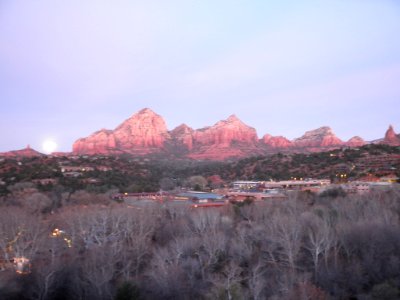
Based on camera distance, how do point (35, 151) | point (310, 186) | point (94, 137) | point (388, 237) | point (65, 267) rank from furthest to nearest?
point (94, 137)
point (35, 151)
point (310, 186)
point (388, 237)
point (65, 267)

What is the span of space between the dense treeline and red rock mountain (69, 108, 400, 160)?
271 ft

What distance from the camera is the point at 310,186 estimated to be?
165 ft

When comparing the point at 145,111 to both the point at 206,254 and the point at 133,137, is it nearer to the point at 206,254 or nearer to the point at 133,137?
the point at 133,137

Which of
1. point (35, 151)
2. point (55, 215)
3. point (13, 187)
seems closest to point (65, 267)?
point (55, 215)

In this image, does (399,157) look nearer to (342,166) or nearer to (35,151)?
(342,166)

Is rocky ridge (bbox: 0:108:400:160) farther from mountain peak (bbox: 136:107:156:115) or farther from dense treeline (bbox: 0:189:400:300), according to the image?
dense treeline (bbox: 0:189:400:300)

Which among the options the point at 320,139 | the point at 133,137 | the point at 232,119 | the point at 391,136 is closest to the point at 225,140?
the point at 232,119

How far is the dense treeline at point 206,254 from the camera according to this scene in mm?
20078

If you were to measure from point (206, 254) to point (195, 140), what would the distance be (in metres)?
110

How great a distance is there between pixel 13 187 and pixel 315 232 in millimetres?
30220

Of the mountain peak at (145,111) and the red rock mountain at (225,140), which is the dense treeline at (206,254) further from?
the mountain peak at (145,111)

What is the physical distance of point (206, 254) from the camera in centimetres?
2488

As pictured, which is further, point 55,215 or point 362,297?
point 55,215

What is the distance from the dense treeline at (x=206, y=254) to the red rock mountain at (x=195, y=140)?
82.5 meters
